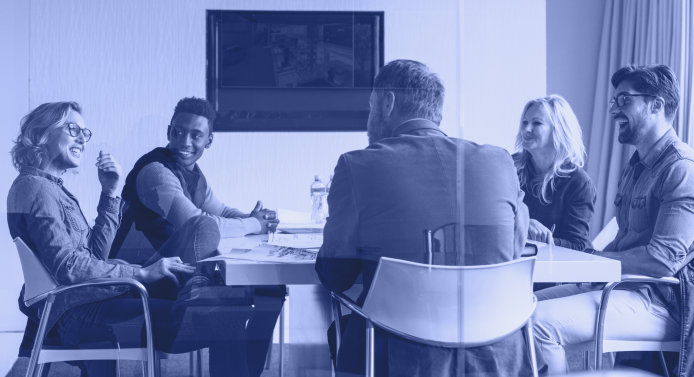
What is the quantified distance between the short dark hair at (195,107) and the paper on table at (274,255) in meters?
0.42

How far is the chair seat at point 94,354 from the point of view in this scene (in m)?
1.65

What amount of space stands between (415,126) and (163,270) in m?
0.86

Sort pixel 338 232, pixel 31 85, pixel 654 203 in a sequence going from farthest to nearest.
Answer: pixel 654 203
pixel 31 85
pixel 338 232

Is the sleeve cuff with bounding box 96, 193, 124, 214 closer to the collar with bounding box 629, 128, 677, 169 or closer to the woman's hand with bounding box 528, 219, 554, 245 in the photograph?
the woman's hand with bounding box 528, 219, 554, 245

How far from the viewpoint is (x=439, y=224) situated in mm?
1434

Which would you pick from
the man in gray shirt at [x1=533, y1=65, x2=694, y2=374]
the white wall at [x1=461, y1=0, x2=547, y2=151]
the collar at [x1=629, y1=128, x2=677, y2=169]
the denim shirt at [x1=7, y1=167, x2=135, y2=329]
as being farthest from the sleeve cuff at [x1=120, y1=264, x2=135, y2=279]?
the collar at [x1=629, y1=128, x2=677, y2=169]

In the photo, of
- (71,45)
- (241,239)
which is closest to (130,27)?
(71,45)

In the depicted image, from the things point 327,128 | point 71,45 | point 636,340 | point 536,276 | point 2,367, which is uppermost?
point 71,45

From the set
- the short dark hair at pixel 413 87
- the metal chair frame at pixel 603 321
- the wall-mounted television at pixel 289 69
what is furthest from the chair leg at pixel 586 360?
the wall-mounted television at pixel 289 69

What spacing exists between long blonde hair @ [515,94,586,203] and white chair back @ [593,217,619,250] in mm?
194

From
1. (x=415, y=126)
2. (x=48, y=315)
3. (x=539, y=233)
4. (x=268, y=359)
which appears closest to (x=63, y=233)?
(x=48, y=315)

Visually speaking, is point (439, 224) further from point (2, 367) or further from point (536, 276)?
point (2, 367)

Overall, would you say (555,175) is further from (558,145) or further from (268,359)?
(268,359)

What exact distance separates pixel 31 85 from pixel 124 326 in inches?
29.7
